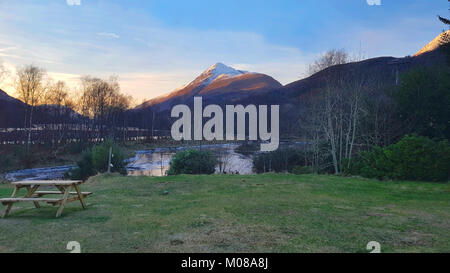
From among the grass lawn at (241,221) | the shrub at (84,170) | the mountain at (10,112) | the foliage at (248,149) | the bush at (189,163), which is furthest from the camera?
the mountain at (10,112)

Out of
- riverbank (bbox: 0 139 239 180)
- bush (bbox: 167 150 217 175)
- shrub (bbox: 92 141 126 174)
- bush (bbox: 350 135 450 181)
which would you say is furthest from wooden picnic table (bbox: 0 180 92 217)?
riverbank (bbox: 0 139 239 180)

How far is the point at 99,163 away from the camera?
18.4m

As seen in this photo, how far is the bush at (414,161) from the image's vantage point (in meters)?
10.8

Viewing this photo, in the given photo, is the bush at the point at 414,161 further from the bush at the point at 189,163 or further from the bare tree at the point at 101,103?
the bare tree at the point at 101,103

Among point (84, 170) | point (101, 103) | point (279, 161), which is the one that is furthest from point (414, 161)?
point (101, 103)

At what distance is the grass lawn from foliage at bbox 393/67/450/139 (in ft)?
21.1

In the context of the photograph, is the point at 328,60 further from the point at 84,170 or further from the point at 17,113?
the point at 17,113

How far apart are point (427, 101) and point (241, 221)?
13783 mm

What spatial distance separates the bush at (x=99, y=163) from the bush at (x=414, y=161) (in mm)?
13442

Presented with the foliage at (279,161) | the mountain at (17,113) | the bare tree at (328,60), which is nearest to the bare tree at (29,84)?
the mountain at (17,113)

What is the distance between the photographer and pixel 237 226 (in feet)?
16.9

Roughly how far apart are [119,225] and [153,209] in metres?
1.52

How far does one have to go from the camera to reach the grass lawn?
4203 millimetres

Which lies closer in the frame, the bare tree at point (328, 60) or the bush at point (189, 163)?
the bush at point (189, 163)
